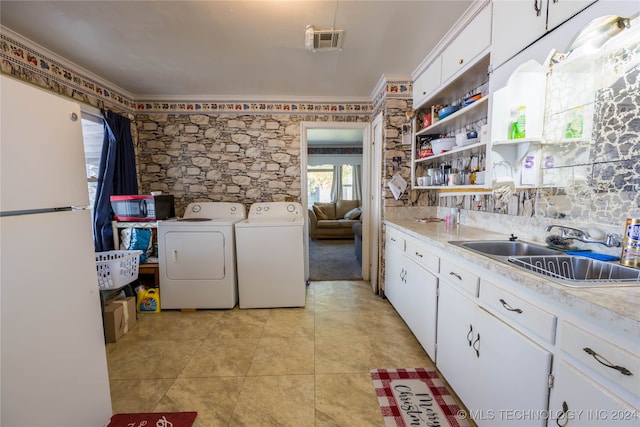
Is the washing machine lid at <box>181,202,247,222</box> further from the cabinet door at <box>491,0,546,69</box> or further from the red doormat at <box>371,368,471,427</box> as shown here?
the cabinet door at <box>491,0,546,69</box>

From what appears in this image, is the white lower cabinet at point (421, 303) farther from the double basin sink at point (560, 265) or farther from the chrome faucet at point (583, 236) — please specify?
the chrome faucet at point (583, 236)

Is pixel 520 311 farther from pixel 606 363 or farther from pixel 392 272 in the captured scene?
pixel 392 272

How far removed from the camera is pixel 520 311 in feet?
3.21

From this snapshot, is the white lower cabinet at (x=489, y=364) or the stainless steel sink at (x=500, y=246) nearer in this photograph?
the white lower cabinet at (x=489, y=364)

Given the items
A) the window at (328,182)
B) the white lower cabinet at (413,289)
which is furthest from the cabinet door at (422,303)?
the window at (328,182)

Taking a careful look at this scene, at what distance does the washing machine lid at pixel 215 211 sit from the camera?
309cm

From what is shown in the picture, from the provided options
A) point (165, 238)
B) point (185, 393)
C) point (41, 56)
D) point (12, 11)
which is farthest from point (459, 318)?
point (41, 56)

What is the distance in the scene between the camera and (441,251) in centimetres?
159

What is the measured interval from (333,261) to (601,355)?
379 cm

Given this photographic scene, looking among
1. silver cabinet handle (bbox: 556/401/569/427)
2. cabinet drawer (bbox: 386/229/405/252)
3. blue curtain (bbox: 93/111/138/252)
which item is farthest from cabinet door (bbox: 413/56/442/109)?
blue curtain (bbox: 93/111/138/252)

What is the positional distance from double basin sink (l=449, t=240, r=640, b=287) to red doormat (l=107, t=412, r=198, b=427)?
1.76 meters

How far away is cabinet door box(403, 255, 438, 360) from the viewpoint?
169 cm

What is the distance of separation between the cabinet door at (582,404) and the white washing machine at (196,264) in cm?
246

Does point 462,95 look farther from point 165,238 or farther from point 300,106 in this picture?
point 165,238
